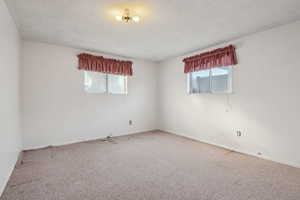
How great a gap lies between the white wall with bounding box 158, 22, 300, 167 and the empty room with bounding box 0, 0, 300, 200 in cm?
2

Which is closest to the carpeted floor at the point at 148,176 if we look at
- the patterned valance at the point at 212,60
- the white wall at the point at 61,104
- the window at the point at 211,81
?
the white wall at the point at 61,104

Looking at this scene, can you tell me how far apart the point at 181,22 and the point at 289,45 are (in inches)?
69.6

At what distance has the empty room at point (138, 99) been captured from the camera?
192cm

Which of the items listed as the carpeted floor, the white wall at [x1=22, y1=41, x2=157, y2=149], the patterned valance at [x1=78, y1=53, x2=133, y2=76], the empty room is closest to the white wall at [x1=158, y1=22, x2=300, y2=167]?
the empty room

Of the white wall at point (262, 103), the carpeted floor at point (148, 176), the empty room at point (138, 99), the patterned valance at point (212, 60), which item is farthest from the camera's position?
the patterned valance at point (212, 60)

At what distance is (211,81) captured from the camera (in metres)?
3.65

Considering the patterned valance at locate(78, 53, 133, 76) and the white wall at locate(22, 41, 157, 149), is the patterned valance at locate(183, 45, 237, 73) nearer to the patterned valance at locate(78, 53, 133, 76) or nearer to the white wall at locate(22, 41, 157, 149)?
the patterned valance at locate(78, 53, 133, 76)

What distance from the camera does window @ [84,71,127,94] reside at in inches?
154

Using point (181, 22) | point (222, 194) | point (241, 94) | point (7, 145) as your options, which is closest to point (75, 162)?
point (7, 145)

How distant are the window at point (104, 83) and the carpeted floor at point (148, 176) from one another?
1562 millimetres

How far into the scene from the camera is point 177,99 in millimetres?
4449

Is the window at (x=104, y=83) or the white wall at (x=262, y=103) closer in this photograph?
the white wall at (x=262, y=103)

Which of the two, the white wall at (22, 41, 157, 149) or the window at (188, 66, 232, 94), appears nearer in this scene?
the white wall at (22, 41, 157, 149)

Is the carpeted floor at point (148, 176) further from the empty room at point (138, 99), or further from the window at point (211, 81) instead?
the window at point (211, 81)
